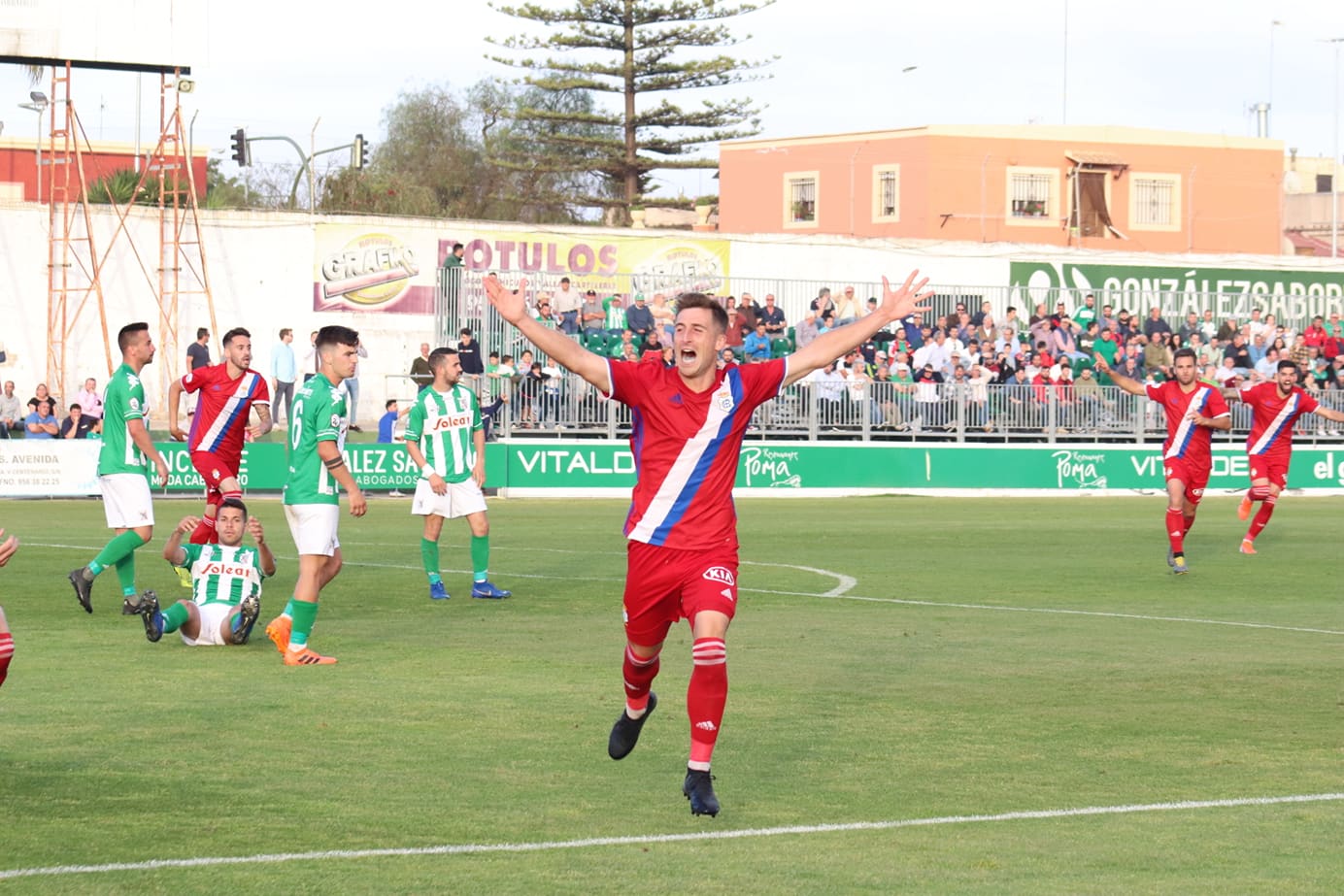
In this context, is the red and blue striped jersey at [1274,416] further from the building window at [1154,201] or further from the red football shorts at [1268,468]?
the building window at [1154,201]

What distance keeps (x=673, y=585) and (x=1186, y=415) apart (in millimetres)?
13582

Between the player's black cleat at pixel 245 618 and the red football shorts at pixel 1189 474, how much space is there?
1117 centimetres

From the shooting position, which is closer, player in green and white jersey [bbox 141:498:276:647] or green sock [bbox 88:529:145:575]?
player in green and white jersey [bbox 141:498:276:647]

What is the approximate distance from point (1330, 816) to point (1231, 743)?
5.43 feet

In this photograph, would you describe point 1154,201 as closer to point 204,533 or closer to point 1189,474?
point 1189,474

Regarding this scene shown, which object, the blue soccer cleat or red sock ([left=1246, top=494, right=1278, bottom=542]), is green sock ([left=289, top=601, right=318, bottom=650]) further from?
red sock ([left=1246, top=494, right=1278, bottom=542])

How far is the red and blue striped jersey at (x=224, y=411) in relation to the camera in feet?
48.2

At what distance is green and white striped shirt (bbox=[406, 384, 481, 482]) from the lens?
653 inches

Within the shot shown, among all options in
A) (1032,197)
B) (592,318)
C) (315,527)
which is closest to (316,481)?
(315,527)

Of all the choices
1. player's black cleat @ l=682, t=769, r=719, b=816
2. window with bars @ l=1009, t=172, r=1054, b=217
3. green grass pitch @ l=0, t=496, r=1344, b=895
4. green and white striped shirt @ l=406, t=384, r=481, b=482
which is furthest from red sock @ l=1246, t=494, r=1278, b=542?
window with bars @ l=1009, t=172, r=1054, b=217

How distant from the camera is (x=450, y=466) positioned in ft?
54.5

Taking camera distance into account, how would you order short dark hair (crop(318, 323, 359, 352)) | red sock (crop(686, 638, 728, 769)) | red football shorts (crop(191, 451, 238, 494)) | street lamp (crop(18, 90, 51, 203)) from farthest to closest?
street lamp (crop(18, 90, 51, 203)) < red football shorts (crop(191, 451, 238, 494)) < short dark hair (crop(318, 323, 359, 352)) < red sock (crop(686, 638, 728, 769))

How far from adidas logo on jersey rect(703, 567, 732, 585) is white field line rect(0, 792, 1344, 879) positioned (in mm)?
1074

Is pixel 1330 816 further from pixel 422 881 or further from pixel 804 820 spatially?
pixel 422 881
